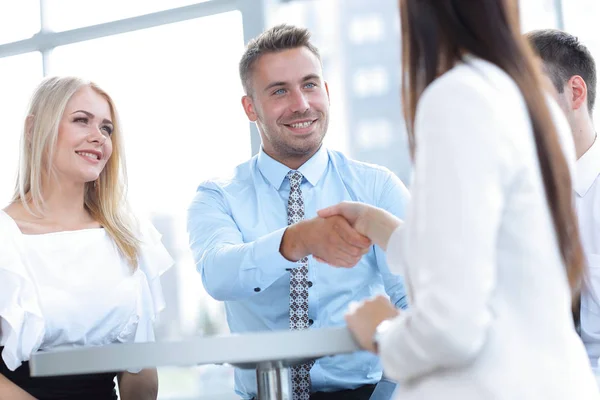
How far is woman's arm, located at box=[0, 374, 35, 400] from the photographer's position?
2.38 meters

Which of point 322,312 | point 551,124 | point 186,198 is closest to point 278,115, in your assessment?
point 322,312

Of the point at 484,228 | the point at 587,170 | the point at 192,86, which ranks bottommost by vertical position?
the point at 484,228

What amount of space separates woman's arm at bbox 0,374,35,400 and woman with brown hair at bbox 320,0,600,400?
1.63 meters

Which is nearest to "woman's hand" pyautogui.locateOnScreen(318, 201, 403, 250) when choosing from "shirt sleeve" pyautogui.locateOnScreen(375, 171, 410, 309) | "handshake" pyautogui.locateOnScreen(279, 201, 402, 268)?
"handshake" pyautogui.locateOnScreen(279, 201, 402, 268)

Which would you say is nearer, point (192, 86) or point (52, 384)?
point (52, 384)

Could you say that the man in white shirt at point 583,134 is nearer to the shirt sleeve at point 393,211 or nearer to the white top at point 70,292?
the shirt sleeve at point 393,211

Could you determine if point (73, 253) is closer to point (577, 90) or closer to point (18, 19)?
point (577, 90)

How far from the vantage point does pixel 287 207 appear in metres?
2.77

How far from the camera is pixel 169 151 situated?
4.21 meters

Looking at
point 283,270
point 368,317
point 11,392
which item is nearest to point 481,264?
point 368,317

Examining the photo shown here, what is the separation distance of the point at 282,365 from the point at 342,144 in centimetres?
245

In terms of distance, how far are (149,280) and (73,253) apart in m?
0.29

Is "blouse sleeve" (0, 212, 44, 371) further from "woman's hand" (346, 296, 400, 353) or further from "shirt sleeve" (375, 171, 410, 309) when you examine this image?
"woman's hand" (346, 296, 400, 353)

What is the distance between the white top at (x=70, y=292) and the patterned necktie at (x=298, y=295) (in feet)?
1.75
